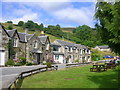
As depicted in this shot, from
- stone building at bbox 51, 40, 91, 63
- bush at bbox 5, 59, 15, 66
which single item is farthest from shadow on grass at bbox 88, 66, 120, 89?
stone building at bbox 51, 40, 91, 63

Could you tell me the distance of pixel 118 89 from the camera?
35.9 ft

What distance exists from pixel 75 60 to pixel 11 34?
2698cm

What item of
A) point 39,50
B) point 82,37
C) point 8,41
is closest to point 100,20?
point 8,41

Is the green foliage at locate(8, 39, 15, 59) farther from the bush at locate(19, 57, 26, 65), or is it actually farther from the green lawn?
the green lawn

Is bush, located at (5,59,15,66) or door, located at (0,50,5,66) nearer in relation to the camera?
bush, located at (5,59,15,66)

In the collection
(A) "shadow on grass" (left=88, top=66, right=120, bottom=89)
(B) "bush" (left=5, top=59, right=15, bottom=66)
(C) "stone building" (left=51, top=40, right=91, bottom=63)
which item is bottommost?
(A) "shadow on grass" (left=88, top=66, right=120, bottom=89)

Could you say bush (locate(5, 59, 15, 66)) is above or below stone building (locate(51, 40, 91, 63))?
below

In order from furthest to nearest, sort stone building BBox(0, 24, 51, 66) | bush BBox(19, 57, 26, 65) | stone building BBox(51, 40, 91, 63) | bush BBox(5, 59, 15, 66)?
stone building BBox(51, 40, 91, 63) → bush BBox(19, 57, 26, 65) → stone building BBox(0, 24, 51, 66) → bush BBox(5, 59, 15, 66)

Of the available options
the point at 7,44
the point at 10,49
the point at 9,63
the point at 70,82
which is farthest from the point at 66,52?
the point at 70,82

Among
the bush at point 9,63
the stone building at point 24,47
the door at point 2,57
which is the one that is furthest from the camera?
the stone building at point 24,47

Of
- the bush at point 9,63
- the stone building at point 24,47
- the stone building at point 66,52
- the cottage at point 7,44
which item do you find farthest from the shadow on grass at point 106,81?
the stone building at point 66,52

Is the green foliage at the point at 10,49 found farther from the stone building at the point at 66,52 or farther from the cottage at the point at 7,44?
the stone building at the point at 66,52

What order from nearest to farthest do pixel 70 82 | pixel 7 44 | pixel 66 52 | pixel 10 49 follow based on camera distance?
pixel 70 82 < pixel 7 44 < pixel 10 49 < pixel 66 52

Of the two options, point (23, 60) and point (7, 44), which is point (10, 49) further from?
point (23, 60)
